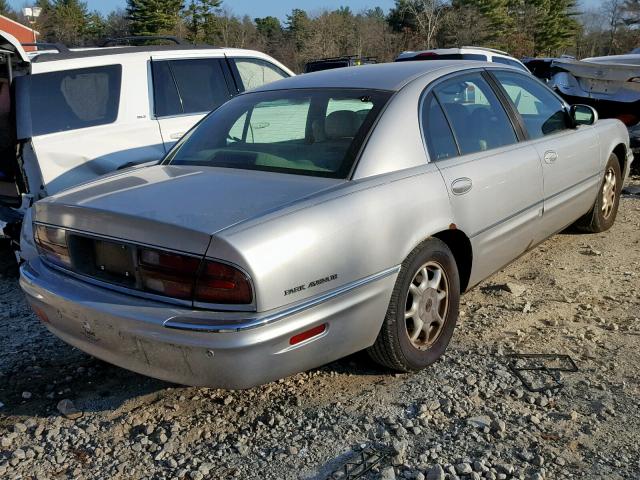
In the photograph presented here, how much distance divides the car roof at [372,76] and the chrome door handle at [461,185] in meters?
0.59

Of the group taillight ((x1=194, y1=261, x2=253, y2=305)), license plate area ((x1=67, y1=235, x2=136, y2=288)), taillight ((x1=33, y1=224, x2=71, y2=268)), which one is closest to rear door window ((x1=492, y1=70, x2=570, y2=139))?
taillight ((x1=194, y1=261, x2=253, y2=305))

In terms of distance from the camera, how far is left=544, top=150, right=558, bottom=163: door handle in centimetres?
417

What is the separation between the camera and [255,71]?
257 inches

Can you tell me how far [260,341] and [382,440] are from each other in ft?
2.52

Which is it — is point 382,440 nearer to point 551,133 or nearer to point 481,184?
point 481,184

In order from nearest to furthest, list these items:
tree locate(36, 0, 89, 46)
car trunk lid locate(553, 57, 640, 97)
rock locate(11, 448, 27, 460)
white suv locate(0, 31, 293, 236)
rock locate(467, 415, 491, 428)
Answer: rock locate(11, 448, 27, 460)
rock locate(467, 415, 491, 428)
white suv locate(0, 31, 293, 236)
car trunk lid locate(553, 57, 640, 97)
tree locate(36, 0, 89, 46)

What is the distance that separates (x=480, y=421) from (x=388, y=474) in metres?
0.58

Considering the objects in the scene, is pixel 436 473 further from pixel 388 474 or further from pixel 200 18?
pixel 200 18

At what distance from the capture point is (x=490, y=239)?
363cm

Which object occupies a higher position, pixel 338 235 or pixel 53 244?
pixel 338 235

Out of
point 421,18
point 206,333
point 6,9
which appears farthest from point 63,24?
point 206,333

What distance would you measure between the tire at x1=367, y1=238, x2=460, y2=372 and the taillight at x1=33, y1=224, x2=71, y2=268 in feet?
4.97

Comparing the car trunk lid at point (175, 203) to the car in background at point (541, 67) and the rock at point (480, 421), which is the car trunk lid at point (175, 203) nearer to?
the rock at point (480, 421)

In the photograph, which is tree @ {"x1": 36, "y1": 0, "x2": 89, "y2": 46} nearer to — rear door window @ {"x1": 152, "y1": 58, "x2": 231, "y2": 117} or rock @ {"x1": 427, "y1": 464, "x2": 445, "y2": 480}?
rear door window @ {"x1": 152, "y1": 58, "x2": 231, "y2": 117}
